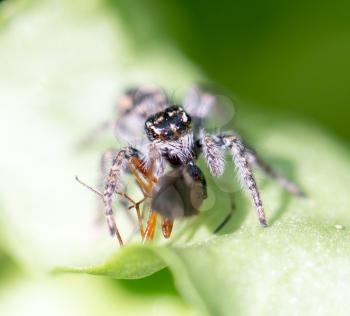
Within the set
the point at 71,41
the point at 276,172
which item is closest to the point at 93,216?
the point at 276,172

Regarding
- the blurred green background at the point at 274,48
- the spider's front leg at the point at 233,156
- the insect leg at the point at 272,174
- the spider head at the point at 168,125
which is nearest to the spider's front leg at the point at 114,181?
the spider head at the point at 168,125

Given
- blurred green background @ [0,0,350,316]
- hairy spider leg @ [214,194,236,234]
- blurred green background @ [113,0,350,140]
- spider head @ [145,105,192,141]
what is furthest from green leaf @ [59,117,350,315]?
blurred green background @ [113,0,350,140]

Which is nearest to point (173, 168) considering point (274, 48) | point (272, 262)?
point (272, 262)

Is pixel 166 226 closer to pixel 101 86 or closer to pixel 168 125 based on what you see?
pixel 168 125

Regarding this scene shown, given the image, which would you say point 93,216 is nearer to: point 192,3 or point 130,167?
point 130,167

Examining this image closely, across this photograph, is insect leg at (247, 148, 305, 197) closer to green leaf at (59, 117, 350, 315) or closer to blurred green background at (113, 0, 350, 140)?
green leaf at (59, 117, 350, 315)

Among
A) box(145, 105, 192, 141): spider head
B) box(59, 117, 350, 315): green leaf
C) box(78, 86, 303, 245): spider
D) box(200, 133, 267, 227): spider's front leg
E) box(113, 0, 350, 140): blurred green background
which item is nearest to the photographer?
box(59, 117, 350, 315): green leaf

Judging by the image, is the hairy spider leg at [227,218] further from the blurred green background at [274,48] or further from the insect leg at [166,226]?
the blurred green background at [274,48]
